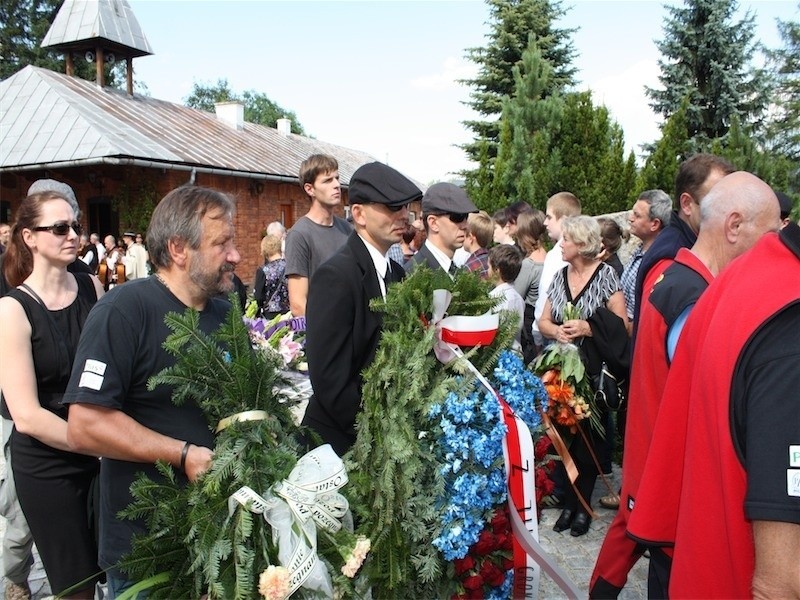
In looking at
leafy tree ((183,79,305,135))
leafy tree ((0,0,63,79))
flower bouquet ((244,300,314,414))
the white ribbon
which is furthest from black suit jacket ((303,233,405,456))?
leafy tree ((183,79,305,135))

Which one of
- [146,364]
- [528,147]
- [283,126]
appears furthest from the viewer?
[283,126]

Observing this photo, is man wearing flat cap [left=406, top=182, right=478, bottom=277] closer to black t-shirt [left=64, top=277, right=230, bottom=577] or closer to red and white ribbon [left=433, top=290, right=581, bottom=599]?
red and white ribbon [left=433, top=290, right=581, bottom=599]

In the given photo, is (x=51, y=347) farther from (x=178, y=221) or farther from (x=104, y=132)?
(x=104, y=132)

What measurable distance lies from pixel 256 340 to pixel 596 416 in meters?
2.52

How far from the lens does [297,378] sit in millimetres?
3174

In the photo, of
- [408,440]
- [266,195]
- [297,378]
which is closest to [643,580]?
[297,378]

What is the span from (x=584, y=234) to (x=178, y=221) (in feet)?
10.1

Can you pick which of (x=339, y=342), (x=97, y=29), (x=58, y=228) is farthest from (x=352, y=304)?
(x=97, y=29)

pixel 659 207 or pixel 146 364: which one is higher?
pixel 659 207

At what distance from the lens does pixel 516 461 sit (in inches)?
81.0

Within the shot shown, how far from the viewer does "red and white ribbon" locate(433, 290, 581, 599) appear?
2045mm

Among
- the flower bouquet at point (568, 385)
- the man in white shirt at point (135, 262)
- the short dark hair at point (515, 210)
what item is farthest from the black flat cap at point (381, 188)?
the man in white shirt at point (135, 262)

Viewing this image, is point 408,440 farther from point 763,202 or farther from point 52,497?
point 52,497

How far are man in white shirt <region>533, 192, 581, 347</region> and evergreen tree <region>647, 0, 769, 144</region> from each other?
18.7 metres
